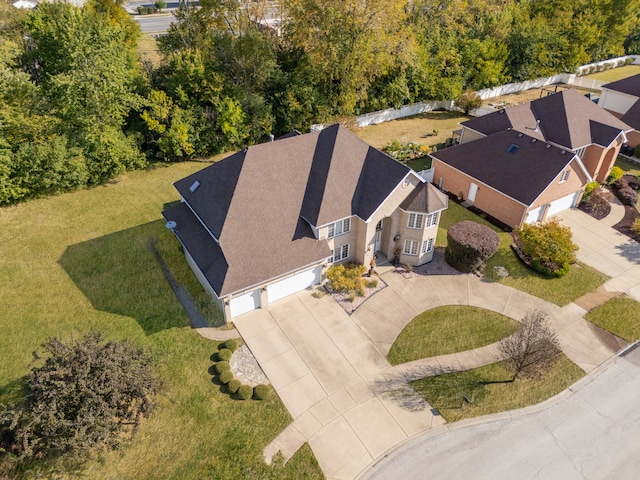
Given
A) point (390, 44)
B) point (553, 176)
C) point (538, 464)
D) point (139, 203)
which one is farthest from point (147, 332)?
point (390, 44)

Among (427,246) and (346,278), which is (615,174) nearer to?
(427,246)

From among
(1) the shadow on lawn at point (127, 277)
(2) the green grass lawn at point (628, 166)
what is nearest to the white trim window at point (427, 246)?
(1) the shadow on lawn at point (127, 277)

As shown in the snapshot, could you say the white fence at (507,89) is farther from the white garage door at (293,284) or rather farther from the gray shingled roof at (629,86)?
the white garage door at (293,284)

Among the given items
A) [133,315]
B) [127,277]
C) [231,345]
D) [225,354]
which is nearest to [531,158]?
[231,345]

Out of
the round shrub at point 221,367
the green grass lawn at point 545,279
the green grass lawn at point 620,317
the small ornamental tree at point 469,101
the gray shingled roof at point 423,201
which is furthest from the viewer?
the small ornamental tree at point 469,101

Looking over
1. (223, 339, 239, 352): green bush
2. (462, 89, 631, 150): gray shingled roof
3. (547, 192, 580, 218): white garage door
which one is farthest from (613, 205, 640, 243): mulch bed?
(223, 339, 239, 352): green bush

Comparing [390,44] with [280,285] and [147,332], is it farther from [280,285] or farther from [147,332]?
[147,332]

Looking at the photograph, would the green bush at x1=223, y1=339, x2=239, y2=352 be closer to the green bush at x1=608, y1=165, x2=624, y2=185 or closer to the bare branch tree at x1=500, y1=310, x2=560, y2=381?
the bare branch tree at x1=500, y1=310, x2=560, y2=381
